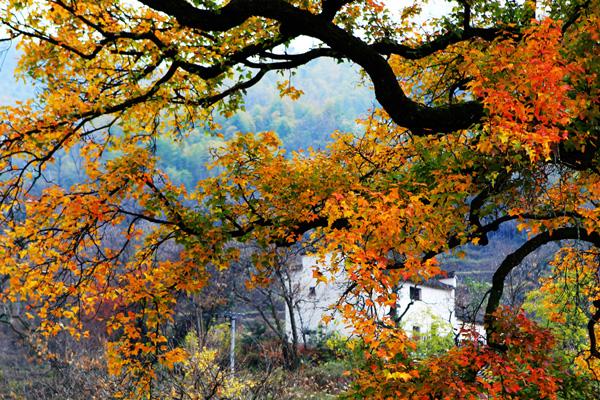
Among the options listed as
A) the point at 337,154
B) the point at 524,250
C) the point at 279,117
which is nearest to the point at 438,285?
the point at 524,250

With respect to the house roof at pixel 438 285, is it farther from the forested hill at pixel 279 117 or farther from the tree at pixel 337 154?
the forested hill at pixel 279 117

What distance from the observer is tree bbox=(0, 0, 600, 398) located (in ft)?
16.9

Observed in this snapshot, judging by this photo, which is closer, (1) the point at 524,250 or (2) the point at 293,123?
(1) the point at 524,250

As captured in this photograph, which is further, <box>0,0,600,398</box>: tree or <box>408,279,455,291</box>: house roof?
<box>408,279,455,291</box>: house roof

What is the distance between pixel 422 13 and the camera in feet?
29.8

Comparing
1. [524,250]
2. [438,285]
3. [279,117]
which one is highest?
[279,117]

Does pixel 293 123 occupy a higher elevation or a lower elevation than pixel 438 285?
higher

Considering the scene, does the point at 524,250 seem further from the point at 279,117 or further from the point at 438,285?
the point at 279,117

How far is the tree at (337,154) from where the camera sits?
16.9ft

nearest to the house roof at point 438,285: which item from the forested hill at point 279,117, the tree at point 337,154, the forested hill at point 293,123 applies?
A: the forested hill at point 293,123

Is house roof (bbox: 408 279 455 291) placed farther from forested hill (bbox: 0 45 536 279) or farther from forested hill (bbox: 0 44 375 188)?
forested hill (bbox: 0 44 375 188)

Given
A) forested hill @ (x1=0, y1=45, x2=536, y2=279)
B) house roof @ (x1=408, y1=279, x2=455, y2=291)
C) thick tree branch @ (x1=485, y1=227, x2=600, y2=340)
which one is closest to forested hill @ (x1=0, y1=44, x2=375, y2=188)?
forested hill @ (x1=0, y1=45, x2=536, y2=279)

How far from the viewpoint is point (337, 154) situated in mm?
8719

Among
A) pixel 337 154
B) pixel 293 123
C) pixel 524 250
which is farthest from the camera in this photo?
pixel 293 123
